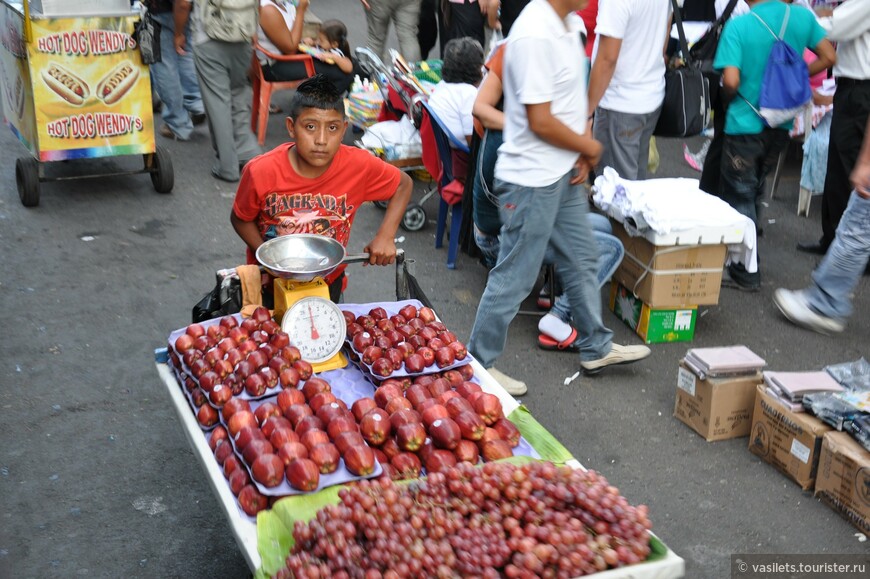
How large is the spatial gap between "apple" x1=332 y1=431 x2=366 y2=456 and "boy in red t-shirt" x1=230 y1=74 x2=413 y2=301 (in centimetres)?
109

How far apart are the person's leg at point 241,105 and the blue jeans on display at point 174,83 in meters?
0.98

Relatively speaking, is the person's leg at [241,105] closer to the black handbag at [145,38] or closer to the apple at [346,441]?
the black handbag at [145,38]

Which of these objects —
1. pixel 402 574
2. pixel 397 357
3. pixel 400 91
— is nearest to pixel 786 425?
pixel 397 357

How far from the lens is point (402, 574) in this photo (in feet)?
7.14

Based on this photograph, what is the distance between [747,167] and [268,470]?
14.4 feet

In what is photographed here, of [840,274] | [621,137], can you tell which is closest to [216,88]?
[621,137]

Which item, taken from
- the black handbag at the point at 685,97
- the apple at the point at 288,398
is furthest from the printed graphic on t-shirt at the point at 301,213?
the black handbag at the point at 685,97

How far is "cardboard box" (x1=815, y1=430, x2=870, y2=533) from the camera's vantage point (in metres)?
3.69

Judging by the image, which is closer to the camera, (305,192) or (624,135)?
(305,192)

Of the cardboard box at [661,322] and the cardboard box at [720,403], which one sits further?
the cardboard box at [661,322]

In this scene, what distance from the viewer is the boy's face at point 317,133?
3.63 m

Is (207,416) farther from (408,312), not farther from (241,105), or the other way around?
(241,105)

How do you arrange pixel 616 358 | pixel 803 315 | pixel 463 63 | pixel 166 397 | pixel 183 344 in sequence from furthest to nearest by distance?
pixel 463 63 → pixel 803 315 → pixel 616 358 → pixel 166 397 → pixel 183 344

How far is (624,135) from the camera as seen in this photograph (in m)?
6.00
